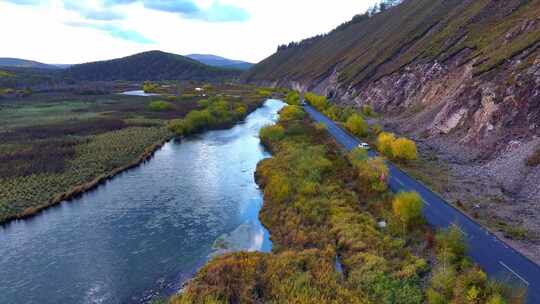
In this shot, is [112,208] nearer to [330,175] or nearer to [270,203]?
[270,203]

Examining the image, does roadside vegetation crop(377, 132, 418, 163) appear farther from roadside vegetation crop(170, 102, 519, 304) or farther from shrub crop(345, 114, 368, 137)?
shrub crop(345, 114, 368, 137)

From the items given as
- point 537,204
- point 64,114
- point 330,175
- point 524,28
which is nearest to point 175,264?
point 330,175

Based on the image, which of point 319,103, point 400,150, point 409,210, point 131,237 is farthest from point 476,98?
point 319,103

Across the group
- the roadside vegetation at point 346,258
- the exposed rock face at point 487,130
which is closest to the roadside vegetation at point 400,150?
the exposed rock face at point 487,130

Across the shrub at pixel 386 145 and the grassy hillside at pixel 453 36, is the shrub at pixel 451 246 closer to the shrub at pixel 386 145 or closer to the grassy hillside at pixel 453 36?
the shrub at pixel 386 145

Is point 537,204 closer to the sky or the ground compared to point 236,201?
closer to the sky

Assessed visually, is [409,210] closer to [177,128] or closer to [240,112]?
[177,128]
